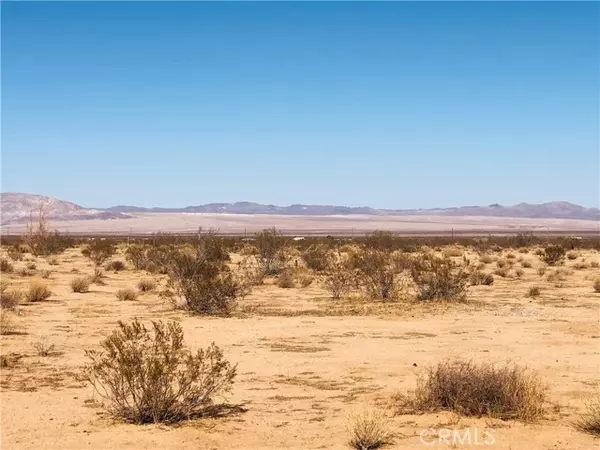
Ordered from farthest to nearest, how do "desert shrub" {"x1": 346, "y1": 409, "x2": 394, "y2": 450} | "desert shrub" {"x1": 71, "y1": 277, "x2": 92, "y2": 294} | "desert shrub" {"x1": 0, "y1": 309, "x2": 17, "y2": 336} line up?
1. "desert shrub" {"x1": 71, "y1": 277, "x2": 92, "y2": 294}
2. "desert shrub" {"x1": 0, "y1": 309, "x2": 17, "y2": 336}
3. "desert shrub" {"x1": 346, "y1": 409, "x2": 394, "y2": 450}

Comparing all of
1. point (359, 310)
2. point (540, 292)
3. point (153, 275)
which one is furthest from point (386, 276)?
point (153, 275)

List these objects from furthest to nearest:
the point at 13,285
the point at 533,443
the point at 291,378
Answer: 1. the point at 13,285
2. the point at 291,378
3. the point at 533,443

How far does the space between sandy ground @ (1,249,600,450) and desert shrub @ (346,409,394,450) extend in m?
0.14

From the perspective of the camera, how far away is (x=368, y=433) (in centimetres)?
804

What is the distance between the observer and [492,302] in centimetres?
2192

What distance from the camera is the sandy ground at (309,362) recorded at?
8.52m

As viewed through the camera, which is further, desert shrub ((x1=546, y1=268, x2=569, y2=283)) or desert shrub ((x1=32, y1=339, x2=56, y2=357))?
desert shrub ((x1=546, y1=268, x2=569, y2=283))

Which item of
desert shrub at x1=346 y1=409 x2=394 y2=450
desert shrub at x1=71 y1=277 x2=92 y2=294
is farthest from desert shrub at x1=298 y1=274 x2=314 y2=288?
desert shrub at x1=346 y1=409 x2=394 y2=450

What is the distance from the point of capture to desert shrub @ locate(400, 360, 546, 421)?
9.08 m

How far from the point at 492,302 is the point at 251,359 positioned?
1099cm

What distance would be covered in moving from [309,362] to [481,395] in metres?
4.19

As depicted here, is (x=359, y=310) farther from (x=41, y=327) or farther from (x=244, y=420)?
(x=244, y=420)

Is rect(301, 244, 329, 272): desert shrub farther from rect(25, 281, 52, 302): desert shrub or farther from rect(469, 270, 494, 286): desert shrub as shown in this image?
rect(25, 281, 52, 302): desert shrub

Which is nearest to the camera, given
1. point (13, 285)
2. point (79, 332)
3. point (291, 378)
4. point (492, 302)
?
point (291, 378)
